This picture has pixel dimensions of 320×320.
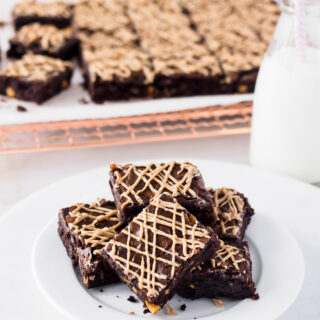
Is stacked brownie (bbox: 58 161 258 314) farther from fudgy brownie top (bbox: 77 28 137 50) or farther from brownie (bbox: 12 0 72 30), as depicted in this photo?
brownie (bbox: 12 0 72 30)

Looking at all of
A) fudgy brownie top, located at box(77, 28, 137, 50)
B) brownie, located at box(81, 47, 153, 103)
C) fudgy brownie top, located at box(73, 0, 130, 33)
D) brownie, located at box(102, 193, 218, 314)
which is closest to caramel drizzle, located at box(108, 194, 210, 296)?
brownie, located at box(102, 193, 218, 314)

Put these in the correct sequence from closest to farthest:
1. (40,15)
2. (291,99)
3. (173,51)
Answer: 1. (291,99)
2. (173,51)
3. (40,15)

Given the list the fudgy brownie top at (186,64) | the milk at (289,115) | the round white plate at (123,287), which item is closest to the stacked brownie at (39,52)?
the fudgy brownie top at (186,64)

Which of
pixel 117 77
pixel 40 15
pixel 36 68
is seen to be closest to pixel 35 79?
pixel 36 68

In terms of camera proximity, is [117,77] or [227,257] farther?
[117,77]

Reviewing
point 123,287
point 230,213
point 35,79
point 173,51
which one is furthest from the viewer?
point 173,51

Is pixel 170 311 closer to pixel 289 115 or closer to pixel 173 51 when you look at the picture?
pixel 289 115
